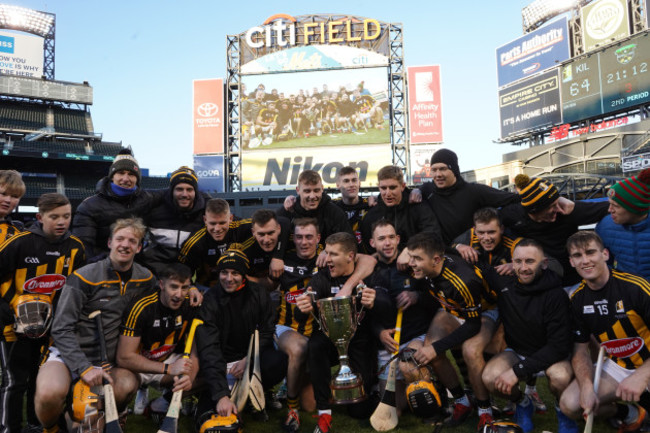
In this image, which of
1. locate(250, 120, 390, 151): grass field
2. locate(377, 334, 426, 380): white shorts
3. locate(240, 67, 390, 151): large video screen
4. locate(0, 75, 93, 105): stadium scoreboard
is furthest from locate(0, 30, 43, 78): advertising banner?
locate(377, 334, 426, 380): white shorts

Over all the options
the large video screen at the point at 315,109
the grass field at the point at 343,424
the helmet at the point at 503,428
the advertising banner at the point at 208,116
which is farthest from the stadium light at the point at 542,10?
the helmet at the point at 503,428

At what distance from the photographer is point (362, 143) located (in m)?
28.5

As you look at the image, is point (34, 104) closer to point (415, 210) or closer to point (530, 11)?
point (530, 11)

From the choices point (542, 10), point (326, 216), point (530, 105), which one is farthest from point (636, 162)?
point (542, 10)

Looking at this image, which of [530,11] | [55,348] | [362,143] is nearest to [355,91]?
[362,143]

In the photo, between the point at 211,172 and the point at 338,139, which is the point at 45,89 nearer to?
the point at 211,172

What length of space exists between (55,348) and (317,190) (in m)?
2.69

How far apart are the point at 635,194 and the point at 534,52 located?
3323cm

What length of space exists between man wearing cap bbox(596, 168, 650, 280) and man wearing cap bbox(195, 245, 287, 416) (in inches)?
112

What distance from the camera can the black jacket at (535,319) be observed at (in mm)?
3604

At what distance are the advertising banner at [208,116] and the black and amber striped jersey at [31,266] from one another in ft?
91.1

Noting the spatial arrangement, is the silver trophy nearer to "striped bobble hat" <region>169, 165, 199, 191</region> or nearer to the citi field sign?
"striped bobble hat" <region>169, 165, 199, 191</region>

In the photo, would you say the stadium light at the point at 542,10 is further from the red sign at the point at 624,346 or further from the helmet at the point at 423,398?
the helmet at the point at 423,398

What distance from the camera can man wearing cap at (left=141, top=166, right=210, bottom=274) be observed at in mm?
4918
